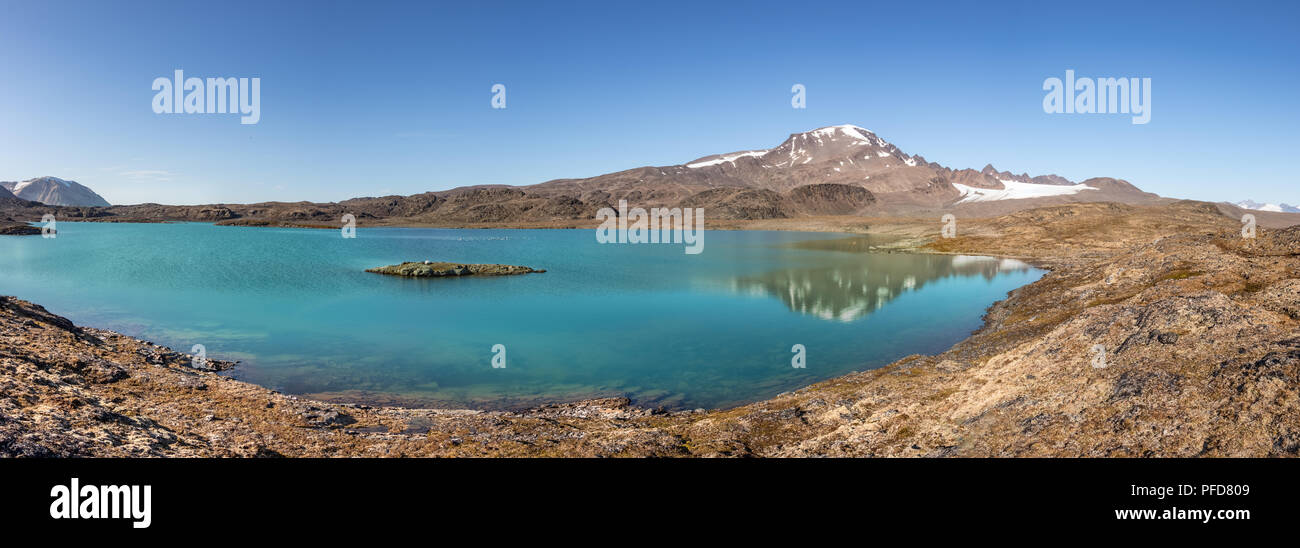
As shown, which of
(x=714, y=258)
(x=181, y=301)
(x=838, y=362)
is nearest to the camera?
(x=838, y=362)

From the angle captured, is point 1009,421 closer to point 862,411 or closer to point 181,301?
point 862,411

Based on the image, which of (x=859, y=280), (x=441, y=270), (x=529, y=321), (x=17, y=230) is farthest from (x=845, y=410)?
(x=17, y=230)

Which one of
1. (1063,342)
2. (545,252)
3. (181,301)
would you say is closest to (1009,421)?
(1063,342)

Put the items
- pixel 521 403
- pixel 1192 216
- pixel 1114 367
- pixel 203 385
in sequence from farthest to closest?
pixel 1192 216, pixel 521 403, pixel 203 385, pixel 1114 367

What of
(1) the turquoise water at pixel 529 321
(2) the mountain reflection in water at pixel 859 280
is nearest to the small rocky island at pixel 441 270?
(1) the turquoise water at pixel 529 321

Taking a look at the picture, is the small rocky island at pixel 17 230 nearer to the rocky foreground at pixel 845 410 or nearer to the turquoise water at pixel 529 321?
the turquoise water at pixel 529 321

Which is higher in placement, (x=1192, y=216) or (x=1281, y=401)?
(x=1192, y=216)

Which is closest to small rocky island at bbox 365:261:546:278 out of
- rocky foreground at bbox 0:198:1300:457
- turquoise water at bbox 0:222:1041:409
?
turquoise water at bbox 0:222:1041:409

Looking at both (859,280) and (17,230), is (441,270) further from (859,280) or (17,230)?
(17,230)
